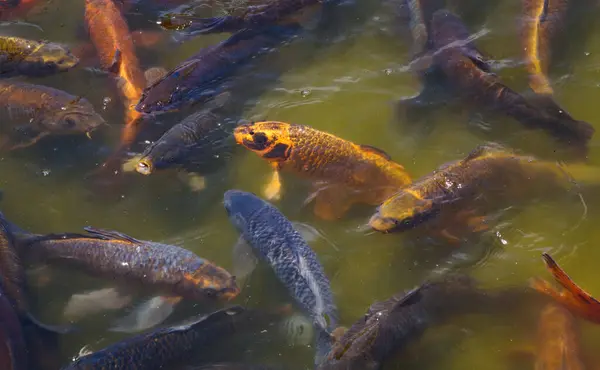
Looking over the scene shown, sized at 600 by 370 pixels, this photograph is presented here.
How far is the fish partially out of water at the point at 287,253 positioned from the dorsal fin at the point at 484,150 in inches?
52.9

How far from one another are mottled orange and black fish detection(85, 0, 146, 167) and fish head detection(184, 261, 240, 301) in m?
1.36

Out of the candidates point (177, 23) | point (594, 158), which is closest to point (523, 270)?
point (594, 158)

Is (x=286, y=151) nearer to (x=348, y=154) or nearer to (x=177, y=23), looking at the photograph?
(x=348, y=154)

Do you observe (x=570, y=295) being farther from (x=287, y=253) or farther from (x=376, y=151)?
(x=287, y=253)

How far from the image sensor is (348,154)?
421 centimetres

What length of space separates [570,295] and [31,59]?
181 inches

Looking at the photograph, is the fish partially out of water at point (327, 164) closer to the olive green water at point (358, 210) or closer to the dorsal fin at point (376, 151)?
the dorsal fin at point (376, 151)

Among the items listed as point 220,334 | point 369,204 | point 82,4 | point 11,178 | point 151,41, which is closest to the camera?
point 220,334

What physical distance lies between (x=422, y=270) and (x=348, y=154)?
995mm

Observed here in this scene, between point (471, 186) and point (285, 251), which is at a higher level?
point (471, 186)

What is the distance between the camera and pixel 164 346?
3.37 m

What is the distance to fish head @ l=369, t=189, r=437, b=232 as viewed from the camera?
12.3ft

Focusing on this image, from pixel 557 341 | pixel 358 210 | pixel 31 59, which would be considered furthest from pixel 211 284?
pixel 31 59

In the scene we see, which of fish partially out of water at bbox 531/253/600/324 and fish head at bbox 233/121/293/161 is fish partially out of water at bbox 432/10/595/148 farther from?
fish head at bbox 233/121/293/161
